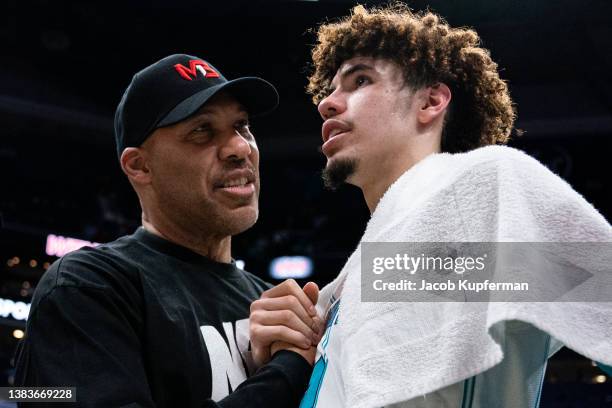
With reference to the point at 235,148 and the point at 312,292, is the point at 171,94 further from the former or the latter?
the point at 312,292

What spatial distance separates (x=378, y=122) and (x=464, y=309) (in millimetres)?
660

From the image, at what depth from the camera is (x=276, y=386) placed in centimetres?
141

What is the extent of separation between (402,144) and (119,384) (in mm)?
761

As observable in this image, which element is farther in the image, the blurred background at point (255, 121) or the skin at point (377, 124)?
the blurred background at point (255, 121)

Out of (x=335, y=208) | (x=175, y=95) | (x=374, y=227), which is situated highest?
(x=335, y=208)

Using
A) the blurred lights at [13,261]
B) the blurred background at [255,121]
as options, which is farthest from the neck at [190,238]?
the blurred lights at [13,261]

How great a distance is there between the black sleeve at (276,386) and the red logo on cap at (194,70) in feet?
2.44

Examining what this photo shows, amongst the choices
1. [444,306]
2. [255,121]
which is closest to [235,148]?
[444,306]

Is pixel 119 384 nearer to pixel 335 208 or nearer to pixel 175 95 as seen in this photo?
pixel 175 95

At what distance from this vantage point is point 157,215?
73.1 inches

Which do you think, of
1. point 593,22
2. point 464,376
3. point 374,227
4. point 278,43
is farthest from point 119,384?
point 278,43

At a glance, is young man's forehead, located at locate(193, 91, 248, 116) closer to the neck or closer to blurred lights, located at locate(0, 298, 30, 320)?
the neck

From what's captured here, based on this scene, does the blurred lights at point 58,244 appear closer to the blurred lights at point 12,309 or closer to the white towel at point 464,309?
the blurred lights at point 12,309

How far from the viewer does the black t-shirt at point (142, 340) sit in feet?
4.60
